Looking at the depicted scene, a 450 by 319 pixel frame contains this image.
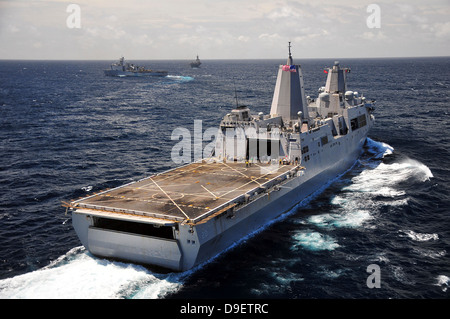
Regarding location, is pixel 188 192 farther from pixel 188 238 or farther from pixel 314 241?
pixel 314 241

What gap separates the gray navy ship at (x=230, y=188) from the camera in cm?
2181

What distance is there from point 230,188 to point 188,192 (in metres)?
2.92

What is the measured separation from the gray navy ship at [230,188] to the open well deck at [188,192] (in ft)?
0.20

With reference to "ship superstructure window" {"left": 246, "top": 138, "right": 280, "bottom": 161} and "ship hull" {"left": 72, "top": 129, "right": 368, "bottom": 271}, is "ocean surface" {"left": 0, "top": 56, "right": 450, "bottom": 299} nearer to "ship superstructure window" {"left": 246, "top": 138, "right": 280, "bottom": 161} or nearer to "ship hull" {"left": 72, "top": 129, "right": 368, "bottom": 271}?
"ship hull" {"left": 72, "top": 129, "right": 368, "bottom": 271}

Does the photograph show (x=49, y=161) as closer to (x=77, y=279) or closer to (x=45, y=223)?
(x=45, y=223)

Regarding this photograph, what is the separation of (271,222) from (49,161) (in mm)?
28867

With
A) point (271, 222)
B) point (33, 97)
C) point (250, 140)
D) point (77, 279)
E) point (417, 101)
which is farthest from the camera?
point (33, 97)

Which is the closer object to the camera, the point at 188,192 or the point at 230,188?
the point at 188,192

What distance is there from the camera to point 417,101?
Result: 3319 inches

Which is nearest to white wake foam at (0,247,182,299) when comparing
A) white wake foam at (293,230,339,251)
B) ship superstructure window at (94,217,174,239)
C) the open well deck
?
ship superstructure window at (94,217,174,239)

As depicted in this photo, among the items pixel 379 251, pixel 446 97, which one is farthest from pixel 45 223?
pixel 446 97

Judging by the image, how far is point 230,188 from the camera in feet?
88.9

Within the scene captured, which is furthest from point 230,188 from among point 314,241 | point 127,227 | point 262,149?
point 262,149

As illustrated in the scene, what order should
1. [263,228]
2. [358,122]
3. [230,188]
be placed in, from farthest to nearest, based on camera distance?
1. [358,122]
2. [263,228]
3. [230,188]
